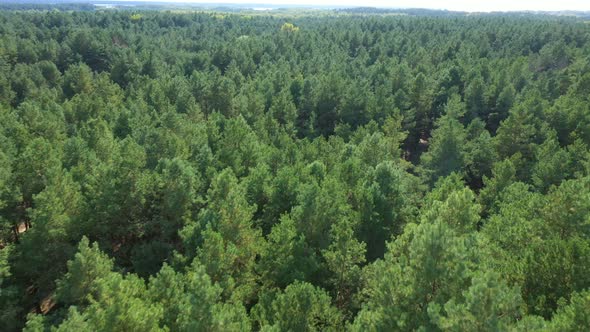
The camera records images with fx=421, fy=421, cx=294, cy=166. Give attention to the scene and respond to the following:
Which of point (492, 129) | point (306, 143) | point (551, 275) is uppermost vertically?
point (551, 275)

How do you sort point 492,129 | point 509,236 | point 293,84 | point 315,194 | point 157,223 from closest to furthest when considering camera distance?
1. point 509,236
2. point 315,194
3. point 157,223
4. point 492,129
5. point 293,84

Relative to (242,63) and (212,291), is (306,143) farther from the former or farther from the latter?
(242,63)

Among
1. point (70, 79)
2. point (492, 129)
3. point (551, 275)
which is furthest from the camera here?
point (70, 79)

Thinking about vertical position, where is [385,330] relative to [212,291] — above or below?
below

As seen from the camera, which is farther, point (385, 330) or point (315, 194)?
point (315, 194)

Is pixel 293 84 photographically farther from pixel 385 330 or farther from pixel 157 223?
pixel 385 330

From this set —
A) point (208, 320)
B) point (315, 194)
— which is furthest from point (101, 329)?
point (315, 194)
